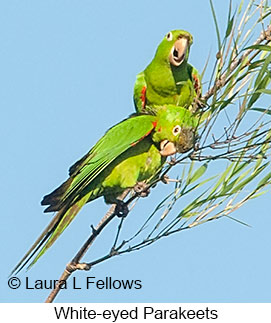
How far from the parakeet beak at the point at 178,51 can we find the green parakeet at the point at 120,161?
1.59 feet

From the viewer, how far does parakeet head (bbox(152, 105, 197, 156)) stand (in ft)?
4.93

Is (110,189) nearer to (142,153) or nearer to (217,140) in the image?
(142,153)

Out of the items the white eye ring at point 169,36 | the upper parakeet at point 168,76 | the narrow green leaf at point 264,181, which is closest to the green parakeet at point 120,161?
the narrow green leaf at point 264,181

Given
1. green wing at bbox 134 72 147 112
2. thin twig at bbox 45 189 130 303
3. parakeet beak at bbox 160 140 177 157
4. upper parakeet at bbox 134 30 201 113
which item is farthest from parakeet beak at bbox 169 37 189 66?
thin twig at bbox 45 189 130 303

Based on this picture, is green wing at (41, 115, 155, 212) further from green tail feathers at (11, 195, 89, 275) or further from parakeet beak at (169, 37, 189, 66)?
parakeet beak at (169, 37, 189, 66)

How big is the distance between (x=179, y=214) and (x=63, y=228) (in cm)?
37

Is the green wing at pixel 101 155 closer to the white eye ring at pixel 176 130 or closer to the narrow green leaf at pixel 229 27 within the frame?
the white eye ring at pixel 176 130

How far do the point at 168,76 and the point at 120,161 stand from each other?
62 cm

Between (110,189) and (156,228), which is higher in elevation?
(110,189)

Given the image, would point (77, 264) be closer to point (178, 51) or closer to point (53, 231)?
point (53, 231)

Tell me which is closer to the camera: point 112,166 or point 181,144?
point 181,144

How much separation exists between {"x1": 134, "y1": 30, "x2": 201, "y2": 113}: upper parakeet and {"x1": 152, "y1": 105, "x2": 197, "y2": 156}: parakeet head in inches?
17.1

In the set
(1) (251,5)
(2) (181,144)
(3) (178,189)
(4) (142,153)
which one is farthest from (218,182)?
(4) (142,153)

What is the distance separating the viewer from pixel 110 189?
6.13 ft
